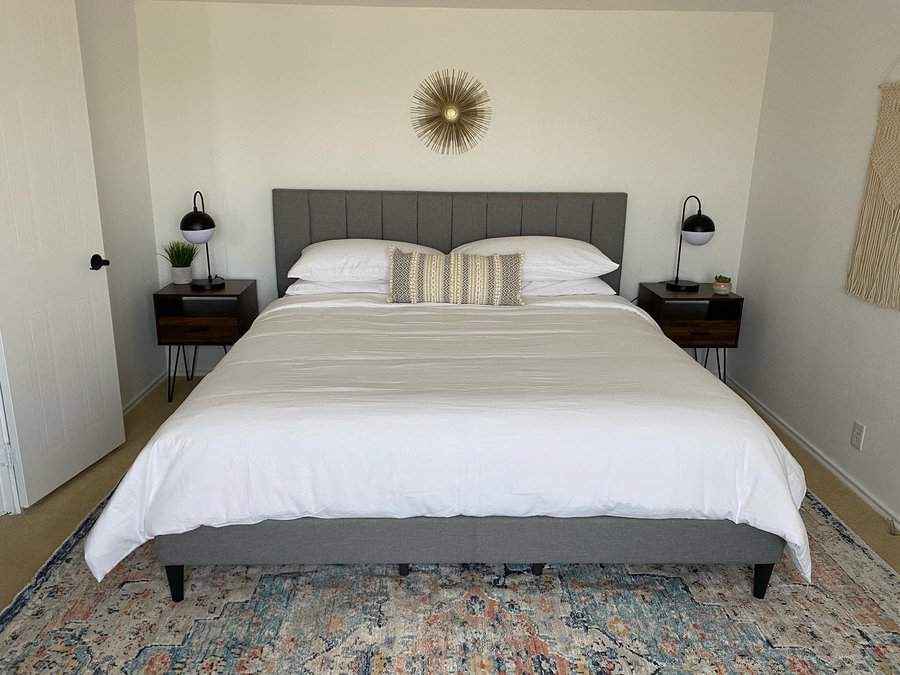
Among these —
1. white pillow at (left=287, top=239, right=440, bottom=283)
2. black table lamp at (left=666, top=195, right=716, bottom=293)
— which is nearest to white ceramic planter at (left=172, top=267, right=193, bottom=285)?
white pillow at (left=287, top=239, right=440, bottom=283)

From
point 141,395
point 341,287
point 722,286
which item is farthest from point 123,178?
point 722,286

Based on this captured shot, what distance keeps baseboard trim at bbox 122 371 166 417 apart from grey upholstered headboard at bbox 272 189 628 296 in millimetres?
1052

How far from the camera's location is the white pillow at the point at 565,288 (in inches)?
144

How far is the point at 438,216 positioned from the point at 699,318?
157 cm

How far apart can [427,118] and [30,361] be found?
2.38 m

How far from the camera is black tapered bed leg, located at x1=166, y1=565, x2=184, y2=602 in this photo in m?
2.19

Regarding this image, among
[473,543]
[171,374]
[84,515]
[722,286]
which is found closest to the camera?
[473,543]

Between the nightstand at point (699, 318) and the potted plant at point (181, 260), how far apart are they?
266cm

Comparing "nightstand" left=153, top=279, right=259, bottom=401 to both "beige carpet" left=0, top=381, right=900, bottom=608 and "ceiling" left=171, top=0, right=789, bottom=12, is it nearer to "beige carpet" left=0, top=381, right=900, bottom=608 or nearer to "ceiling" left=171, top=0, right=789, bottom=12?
"beige carpet" left=0, top=381, right=900, bottom=608

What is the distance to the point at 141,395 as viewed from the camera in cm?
397

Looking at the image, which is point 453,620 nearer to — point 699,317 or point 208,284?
point 699,317

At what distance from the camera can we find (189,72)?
12.7ft

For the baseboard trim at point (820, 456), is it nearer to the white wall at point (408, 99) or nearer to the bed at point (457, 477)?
the bed at point (457, 477)

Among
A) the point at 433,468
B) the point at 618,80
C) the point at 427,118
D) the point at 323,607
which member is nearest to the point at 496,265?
the point at 427,118
